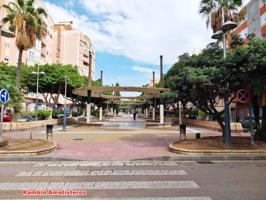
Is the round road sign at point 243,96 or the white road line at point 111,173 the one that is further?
the round road sign at point 243,96

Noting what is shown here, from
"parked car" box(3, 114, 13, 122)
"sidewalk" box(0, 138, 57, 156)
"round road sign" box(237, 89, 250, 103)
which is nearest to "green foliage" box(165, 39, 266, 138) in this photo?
"round road sign" box(237, 89, 250, 103)

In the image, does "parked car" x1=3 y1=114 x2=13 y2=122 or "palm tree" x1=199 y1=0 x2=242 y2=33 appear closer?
"palm tree" x1=199 y1=0 x2=242 y2=33

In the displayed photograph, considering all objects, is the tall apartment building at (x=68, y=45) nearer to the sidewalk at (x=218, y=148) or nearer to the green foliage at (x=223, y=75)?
the green foliage at (x=223, y=75)

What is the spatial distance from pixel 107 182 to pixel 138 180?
33.0 inches

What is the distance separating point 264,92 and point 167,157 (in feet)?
16.8

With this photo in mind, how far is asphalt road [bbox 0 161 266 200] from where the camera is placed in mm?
7094

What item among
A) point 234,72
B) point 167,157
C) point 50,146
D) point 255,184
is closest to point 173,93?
point 234,72

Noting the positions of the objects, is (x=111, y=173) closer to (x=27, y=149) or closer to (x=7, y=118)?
(x=27, y=149)

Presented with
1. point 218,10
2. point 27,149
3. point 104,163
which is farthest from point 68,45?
point 104,163

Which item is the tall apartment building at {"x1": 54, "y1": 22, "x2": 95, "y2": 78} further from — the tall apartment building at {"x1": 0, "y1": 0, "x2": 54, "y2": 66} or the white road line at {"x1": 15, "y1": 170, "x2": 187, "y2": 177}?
the white road line at {"x1": 15, "y1": 170, "x2": 187, "y2": 177}

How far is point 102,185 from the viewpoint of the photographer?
802 centimetres

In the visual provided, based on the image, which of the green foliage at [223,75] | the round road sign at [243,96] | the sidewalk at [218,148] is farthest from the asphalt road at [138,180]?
the green foliage at [223,75]

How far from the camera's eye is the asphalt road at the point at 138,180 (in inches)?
279

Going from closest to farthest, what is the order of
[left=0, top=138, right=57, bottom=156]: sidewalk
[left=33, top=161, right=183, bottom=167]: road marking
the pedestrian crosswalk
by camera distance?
1. the pedestrian crosswalk
2. [left=33, top=161, right=183, bottom=167]: road marking
3. [left=0, top=138, right=57, bottom=156]: sidewalk
